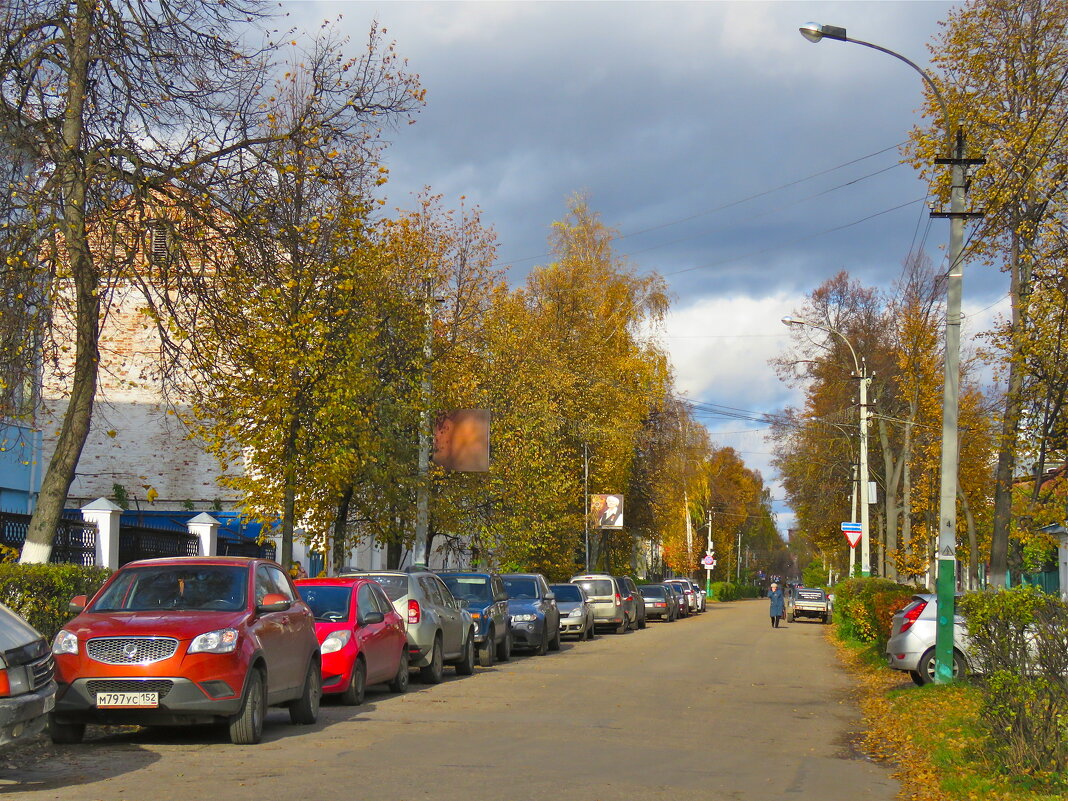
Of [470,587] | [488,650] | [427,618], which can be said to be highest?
[470,587]

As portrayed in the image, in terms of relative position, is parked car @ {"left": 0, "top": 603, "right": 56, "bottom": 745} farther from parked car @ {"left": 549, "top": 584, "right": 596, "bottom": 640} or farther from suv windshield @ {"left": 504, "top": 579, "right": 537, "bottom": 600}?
parked car @ {"left": 549, "top": 584, "right": 596, "bottom": 640}

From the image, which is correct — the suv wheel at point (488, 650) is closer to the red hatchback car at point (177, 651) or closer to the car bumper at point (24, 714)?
the red hatchback car at point (177, 651)

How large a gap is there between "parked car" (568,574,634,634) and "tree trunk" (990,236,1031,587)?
1548 cm

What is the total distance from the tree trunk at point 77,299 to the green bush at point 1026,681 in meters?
10.3

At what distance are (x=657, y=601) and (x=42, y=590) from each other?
38.7m

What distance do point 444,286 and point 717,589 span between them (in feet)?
254

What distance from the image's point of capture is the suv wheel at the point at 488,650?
909 inches

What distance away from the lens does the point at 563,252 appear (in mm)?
51906

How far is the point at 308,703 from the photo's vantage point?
12953 millimetres

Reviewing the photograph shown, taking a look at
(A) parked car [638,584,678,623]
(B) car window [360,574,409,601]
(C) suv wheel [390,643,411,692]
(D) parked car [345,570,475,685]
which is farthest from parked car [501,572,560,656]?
(A) parked car [638,584,678,623]

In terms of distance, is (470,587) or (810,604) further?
(810,604)

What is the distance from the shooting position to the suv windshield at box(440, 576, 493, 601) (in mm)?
23750

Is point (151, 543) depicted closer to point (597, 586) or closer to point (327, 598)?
point (327, 598)

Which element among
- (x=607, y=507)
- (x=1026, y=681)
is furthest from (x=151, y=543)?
(x=607, y=507)
